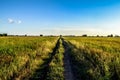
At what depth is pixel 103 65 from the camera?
11.8 metres

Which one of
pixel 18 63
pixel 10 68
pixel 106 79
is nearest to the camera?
pixel 106 79

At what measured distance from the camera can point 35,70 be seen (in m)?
12.7

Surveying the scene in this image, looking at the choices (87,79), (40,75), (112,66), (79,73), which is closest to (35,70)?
(40,75)

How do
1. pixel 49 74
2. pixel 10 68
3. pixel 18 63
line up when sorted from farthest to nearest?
pixel 18 63 → pixel 10 68 → pixel 49 74

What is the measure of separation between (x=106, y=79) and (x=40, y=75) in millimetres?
3520

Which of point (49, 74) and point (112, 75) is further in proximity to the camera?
point (49, 74)

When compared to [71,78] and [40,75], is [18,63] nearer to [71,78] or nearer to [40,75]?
[40,75]

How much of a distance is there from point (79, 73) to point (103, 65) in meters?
1.40

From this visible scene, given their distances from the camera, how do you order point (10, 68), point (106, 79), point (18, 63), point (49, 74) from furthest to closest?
point (18, 63), point (10, 68), point (49, 74), point (106, 79)

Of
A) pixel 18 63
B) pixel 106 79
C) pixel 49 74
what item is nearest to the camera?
pixel 106 79

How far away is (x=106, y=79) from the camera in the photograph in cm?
988

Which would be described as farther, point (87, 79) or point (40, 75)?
point (40, 75)

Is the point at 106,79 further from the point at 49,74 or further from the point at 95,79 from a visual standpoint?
the point at 49,74

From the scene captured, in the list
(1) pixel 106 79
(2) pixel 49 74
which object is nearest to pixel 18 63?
(2) pixel 49 74
